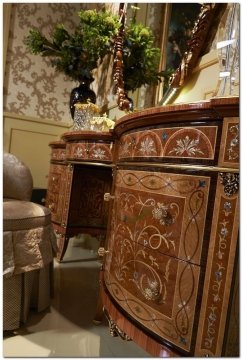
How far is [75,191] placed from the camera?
5.95ft

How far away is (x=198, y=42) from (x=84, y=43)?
2.95 ft

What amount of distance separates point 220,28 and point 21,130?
2549mm

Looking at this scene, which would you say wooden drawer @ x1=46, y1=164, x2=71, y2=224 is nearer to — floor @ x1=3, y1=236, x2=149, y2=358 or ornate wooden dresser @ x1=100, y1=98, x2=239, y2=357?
floor @ x1=3, y1=236, x2=149, y2=358

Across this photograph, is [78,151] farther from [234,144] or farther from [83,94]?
[234,144]

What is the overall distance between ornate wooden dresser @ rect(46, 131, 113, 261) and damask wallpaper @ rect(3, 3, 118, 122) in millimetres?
1376

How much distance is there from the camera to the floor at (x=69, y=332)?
110 centimetres

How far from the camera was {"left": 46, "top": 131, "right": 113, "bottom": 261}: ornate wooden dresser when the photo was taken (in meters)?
1.65

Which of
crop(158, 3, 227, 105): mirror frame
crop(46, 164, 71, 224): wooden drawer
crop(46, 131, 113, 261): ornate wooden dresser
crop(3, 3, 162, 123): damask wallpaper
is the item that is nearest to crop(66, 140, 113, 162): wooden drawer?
crop(46, 131, 113, 261): ornate wooden dresser

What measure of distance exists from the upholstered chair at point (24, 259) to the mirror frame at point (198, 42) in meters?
0.85

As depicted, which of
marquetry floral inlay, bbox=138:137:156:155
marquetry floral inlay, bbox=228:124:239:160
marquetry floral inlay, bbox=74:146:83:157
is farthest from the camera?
marquetry floral inlay, bbox=74:146:83:157

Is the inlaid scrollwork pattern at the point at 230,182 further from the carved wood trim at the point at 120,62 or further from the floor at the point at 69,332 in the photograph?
the carved wood trim at the point at 120,62

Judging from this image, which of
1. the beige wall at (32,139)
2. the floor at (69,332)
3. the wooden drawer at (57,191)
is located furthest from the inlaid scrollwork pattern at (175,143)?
the beige wall at (32,139)

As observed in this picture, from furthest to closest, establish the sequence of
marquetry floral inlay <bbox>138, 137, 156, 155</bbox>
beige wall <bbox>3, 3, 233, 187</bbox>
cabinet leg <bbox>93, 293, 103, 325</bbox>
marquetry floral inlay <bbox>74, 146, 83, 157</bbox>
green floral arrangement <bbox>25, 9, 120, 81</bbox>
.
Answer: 1. beige wall <bbox>3, 3, 233, 187</bbox>
2. green floral arrangement <bbox>25, 9, 120, 81</bbox>
3. marquetry floral inlay <bbox>74, 146, 83, 157</bbox>
4. cabinet leg <bbox>93, 293, 103, 325</bbox>
5. marquetry floral inlay <bbox>138, 137, 156, 155</bbox>

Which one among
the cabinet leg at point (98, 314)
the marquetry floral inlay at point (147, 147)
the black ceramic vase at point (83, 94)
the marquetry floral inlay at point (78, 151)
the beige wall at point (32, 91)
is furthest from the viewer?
the beige wall at point (32, 91)
